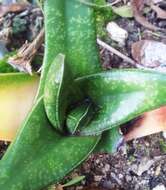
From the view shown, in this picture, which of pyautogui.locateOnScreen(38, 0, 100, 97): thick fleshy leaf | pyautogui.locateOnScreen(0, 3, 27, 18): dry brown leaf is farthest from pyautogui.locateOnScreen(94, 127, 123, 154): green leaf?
pyautogui.locateOnScreen(0, 3, 27, 18): dry brown leaf

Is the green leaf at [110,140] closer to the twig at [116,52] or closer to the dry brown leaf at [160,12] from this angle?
the twig at [116,52]

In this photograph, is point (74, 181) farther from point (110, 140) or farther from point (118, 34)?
point (118, 34)

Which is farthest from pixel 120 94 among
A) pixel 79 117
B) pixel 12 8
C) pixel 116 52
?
pixel 12 8

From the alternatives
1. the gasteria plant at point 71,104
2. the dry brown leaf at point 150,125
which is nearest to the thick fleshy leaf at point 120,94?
the gasteria plant at point 71,104

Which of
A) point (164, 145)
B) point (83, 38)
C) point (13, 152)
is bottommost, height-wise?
point (164, 145)

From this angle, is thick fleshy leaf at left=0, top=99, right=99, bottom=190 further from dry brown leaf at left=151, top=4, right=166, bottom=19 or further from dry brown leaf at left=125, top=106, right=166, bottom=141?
dry brown leaf at left=151, top=4, right=166, bottom=19

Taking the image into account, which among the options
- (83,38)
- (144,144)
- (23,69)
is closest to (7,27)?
(23,69)

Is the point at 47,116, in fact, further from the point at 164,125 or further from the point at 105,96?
the point at 164,125
